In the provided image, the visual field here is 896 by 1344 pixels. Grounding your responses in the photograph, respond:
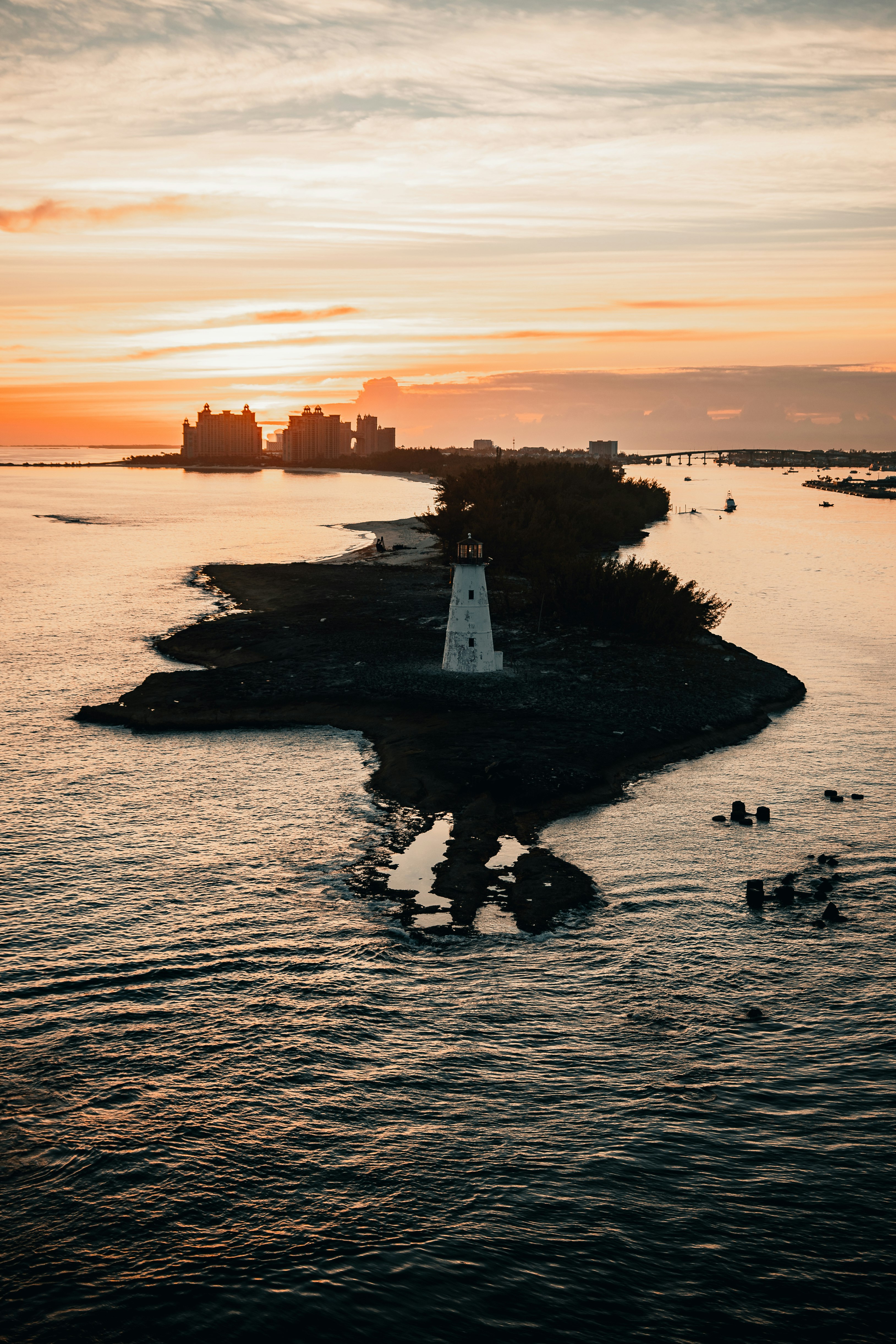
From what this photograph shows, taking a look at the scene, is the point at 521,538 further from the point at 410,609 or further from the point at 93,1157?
the point at 93,1157

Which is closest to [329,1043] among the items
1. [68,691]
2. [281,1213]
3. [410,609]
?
[281,1213]

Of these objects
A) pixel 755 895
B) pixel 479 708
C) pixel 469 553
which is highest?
pixel 469 553

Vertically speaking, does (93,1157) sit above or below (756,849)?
below

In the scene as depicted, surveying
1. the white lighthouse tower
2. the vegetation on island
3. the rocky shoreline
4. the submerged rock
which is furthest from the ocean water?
the vegetation on island

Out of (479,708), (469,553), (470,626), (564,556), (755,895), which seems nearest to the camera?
(755,895)

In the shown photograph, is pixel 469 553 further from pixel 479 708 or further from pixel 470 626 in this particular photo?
pixel 479 708

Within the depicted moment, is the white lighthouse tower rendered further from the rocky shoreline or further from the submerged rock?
the submerged rock

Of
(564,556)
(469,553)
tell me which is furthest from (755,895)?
(564,556)
